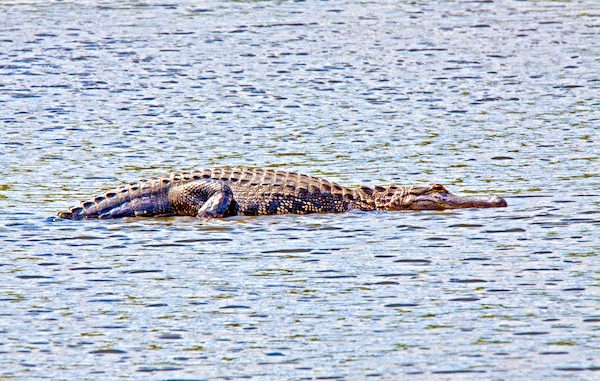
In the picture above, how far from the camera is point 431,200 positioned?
20.1 m

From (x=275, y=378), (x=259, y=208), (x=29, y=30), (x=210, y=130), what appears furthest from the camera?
(x=29, y=30)

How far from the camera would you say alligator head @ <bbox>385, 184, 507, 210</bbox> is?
19.9 m

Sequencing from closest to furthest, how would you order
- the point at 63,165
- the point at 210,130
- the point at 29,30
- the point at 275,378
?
the point at 275,378
the point at 63,165
the point at 210,130
the point at 29,30

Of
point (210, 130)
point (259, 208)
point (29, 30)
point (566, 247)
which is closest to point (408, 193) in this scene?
point (259, 208)

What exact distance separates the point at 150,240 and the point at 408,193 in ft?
12.1

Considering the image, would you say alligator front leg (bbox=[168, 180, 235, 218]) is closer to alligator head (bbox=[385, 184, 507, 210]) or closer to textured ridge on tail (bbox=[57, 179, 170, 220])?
textured ridge on tail (bbox=[57, 179, 170, 220])

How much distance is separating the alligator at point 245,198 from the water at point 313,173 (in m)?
0.34

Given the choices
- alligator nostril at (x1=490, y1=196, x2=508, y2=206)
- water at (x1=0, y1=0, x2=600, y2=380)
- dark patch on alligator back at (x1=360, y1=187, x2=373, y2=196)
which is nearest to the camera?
water at (x1=0, y1=0, x2=600, y2=380)

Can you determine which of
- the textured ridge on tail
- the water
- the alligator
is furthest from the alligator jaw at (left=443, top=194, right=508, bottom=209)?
the textured ridge on tail

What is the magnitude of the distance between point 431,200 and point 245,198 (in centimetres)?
229

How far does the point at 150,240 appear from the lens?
1823cm

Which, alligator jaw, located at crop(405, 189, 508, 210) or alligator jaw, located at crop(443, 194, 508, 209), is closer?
alligator jaw, located at crop(443, 194, 508, 209)

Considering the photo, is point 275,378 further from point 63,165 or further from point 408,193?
point 63,165

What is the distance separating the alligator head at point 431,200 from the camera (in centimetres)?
1994
